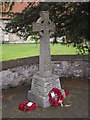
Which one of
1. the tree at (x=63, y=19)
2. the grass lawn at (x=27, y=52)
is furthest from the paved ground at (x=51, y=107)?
the grass lawn at (x=27, y=52)

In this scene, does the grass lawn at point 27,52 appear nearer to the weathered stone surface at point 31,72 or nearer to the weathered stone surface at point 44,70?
the weathered stone surface at point 31,72

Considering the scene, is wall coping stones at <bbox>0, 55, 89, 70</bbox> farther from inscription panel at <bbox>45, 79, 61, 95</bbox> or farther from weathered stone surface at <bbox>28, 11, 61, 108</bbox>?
inscription panel at <bbox>45, 79, 61, 95</bbox>

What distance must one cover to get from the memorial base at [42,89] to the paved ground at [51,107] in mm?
212

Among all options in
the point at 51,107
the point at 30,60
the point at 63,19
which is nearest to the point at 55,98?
the point at 51,107

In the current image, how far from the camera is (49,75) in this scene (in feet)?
17.5

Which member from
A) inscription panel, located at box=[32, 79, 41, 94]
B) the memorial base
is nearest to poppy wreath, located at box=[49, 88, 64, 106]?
the memorial base

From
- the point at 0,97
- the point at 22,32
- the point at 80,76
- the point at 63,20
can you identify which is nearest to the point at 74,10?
the point at 63,20

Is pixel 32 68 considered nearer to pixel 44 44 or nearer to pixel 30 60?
pixel 30 60

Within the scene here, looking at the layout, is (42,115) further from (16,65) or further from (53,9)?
(53,9)

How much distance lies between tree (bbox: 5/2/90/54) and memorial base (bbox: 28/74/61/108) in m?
2.34

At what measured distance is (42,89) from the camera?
5168 millimetres

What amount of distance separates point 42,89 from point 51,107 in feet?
1.87

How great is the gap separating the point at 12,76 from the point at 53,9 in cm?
296

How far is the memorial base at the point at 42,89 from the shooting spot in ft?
16.8
